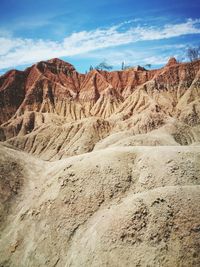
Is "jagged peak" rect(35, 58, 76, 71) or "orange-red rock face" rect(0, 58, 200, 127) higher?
"jagged peak" rect(35, 58, 76, 71)

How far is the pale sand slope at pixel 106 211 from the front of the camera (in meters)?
20.4

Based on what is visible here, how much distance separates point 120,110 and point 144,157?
75.8 m

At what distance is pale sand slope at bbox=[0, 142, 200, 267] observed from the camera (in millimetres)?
20375

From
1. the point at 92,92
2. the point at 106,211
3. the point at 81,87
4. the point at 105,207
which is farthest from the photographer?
the point at 81,87

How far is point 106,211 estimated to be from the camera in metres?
25.8

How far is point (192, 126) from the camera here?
81312mm

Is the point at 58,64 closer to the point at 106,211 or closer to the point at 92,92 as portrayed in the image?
the point at 92,92

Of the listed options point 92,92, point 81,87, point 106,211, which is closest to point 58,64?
point 81,87

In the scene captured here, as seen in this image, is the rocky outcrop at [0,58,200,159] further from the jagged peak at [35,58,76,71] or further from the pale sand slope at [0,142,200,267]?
the pale sand slope at [0,142,200,267]

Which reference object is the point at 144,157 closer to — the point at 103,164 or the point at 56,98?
the point at 103,164

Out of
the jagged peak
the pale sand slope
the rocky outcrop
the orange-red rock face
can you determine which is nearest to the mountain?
the pale sand slope

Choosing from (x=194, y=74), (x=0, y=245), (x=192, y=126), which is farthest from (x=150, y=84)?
(x=0, y=245)

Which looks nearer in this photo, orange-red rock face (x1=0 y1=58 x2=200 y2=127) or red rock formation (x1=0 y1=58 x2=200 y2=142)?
red rock formation (x1=0 y1=58 x2=200 y2=142)

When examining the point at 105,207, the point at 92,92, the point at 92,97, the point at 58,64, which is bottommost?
the point at 105,207
